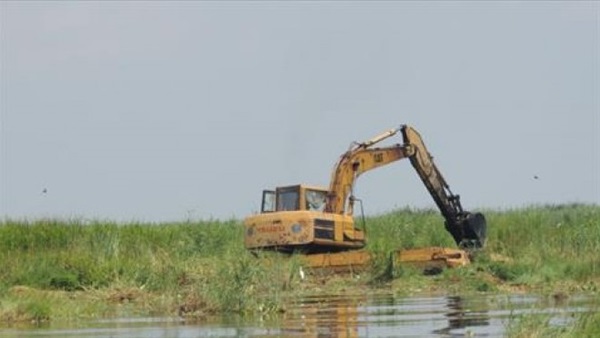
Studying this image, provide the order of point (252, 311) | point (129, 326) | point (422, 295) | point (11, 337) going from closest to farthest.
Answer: point (11, 337) < point (129, 326) < point (252, 311) < point (422, 295)

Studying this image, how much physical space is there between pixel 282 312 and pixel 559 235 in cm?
1879

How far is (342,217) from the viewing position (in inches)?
1421

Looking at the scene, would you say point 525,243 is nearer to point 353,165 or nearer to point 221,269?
point 353,165

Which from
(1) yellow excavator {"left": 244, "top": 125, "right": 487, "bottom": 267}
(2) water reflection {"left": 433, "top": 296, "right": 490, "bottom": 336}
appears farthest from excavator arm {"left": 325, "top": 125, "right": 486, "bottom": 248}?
(2) water reflection {"left": 433, "top": 296, "right": 490, "bottom": 336}

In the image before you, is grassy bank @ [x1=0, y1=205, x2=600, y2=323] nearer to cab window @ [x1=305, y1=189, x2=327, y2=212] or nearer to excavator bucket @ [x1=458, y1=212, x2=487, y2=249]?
excavator bucket @ [x1=458, y1=212, x2=487, y2=249]

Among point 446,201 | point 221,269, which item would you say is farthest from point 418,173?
point 221,269

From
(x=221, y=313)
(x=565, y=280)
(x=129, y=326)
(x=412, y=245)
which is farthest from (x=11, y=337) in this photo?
(x=412, y=245)

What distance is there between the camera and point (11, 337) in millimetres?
20031

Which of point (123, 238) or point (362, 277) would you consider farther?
point (123, 238)

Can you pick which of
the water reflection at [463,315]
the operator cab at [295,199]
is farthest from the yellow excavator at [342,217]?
the water reflection at [463,315]

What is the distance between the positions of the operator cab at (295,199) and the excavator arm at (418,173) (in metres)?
0.25

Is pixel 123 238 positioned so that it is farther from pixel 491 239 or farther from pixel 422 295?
pixel 422 295

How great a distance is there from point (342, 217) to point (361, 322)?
15.3 m

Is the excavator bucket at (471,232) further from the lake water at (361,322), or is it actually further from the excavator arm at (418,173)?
the lake water at (361,322)
